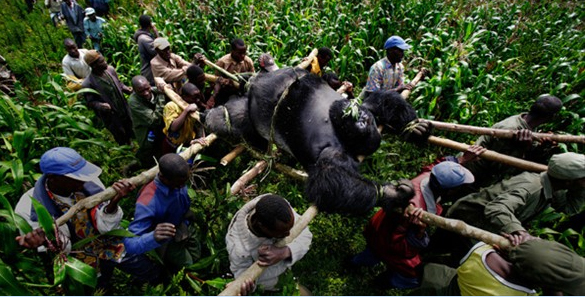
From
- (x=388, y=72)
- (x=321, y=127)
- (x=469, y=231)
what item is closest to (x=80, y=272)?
(x=321, y=127)

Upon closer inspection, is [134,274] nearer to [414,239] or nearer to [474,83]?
[414,239]

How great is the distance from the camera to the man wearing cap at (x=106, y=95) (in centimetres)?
439

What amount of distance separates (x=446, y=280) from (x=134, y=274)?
9.32ft

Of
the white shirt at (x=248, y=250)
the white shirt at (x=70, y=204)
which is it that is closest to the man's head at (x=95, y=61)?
the white shirt at (x=70, y=204)

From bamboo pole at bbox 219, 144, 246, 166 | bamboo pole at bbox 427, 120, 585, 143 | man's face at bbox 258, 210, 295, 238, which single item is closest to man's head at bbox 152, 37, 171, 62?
bamboo pole at bbox 219, 144, 246, 166

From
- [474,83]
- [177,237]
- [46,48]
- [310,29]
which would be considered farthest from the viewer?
[46,48]

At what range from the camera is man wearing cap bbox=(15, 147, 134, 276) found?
230 centimetres

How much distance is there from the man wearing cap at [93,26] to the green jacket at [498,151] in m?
7.70

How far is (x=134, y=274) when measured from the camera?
2.92 m

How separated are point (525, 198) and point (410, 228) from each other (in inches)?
43.0

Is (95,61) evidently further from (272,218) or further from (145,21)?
(272,218)

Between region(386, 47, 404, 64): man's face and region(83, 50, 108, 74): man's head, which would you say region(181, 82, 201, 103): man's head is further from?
region(386, 47, 404, 64): man's face

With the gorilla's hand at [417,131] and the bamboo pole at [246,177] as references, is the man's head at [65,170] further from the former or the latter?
the gorilla's hand at [417,131]

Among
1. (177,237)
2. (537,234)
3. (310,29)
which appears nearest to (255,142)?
(177,237)
